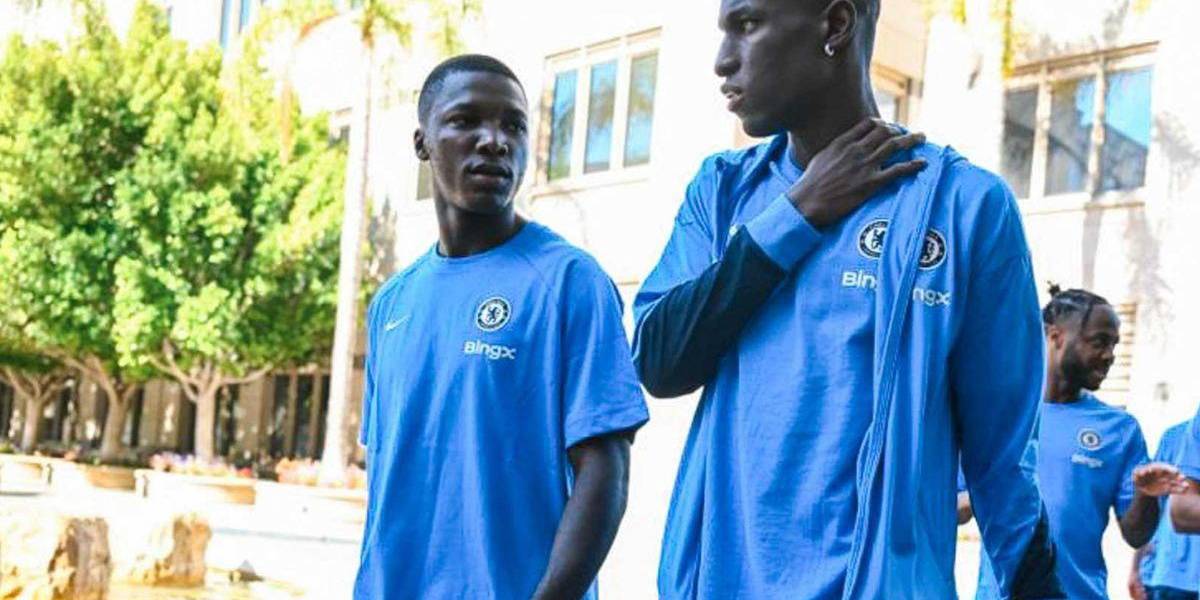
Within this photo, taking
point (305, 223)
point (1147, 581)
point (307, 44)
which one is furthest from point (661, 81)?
point (1147, 581)

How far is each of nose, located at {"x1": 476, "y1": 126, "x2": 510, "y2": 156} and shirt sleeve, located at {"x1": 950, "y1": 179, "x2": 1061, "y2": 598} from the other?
3.85ft

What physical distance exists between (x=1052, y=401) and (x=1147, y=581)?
1.65m

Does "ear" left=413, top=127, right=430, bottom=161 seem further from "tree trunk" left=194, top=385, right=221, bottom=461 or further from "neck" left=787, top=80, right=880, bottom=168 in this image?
"tree trunk" left=194, top=385, right=221, bottom=461

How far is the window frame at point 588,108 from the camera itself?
72.7 feet

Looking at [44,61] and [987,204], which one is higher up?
[44,61]

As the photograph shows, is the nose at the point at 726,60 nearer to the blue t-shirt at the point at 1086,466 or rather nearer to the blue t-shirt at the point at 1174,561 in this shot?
the blue t-shirt at the point at 1086,466

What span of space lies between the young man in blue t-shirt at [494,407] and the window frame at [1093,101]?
15.1m

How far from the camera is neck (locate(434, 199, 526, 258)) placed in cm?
330

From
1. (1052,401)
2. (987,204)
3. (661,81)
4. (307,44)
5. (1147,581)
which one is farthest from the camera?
(307,44)

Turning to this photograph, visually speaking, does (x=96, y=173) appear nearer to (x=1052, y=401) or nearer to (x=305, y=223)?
(x=305, y=223)

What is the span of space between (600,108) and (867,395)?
68.2ft

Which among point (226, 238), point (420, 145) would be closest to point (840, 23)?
point (420, 145)

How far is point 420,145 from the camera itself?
347 cm

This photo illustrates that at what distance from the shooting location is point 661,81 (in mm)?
21484
